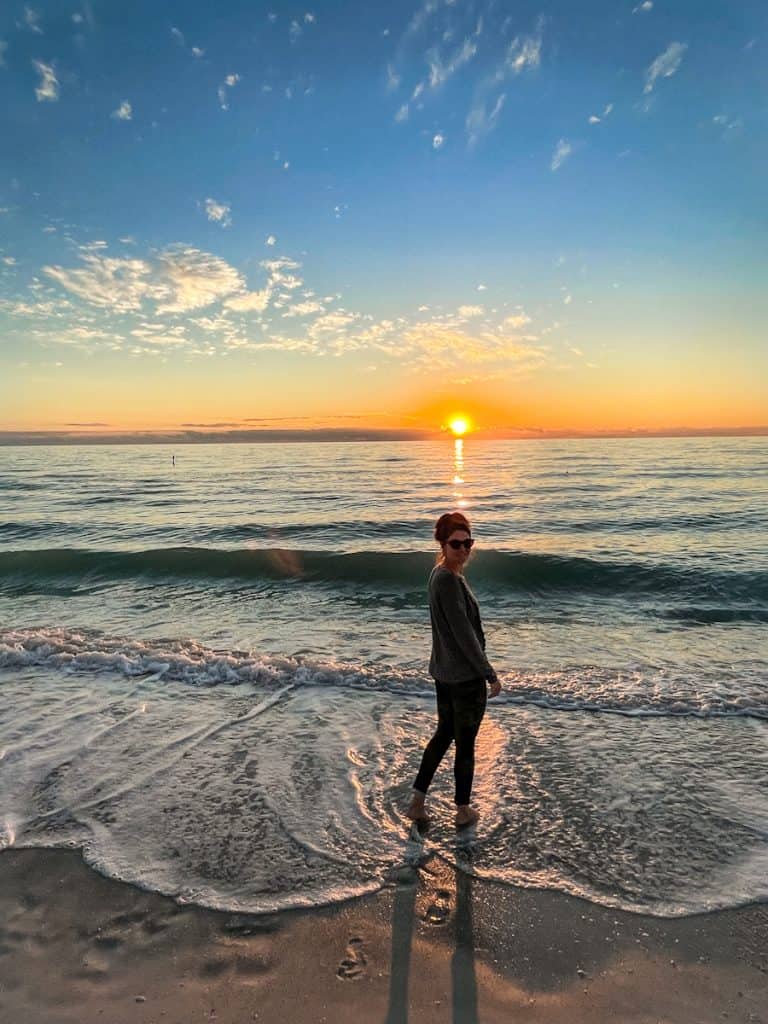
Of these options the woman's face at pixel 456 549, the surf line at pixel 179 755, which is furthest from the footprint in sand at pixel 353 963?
the surf line at pixel 179 755

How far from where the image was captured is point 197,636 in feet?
35.6

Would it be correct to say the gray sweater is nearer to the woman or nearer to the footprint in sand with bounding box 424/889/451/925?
the woman

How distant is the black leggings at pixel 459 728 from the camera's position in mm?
4590

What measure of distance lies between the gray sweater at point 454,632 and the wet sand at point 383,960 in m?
1.37

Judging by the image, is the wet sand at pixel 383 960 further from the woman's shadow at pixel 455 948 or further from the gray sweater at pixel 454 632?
the gray sweater at pixel 454 632

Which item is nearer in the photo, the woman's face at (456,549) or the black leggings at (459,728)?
the woman's face at (456,549)

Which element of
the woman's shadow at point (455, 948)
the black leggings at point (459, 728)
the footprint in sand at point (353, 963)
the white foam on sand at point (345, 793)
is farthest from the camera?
the black leggings at point (459, 728)

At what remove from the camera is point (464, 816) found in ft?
15.7

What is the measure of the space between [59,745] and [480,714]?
4.64 meters

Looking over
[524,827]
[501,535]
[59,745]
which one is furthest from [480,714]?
[501,535]

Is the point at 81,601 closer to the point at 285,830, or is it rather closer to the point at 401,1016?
the point at 285,830

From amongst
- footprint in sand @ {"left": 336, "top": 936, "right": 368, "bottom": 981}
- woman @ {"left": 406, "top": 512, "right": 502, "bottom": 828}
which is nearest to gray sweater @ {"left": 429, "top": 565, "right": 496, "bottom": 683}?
woman @ {"left": 406, "top": 512, "right": 502, "bottom": 828}

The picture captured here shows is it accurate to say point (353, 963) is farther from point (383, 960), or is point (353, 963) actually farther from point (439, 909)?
point (439, 909)

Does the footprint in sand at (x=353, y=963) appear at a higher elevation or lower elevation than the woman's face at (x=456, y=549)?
lower
